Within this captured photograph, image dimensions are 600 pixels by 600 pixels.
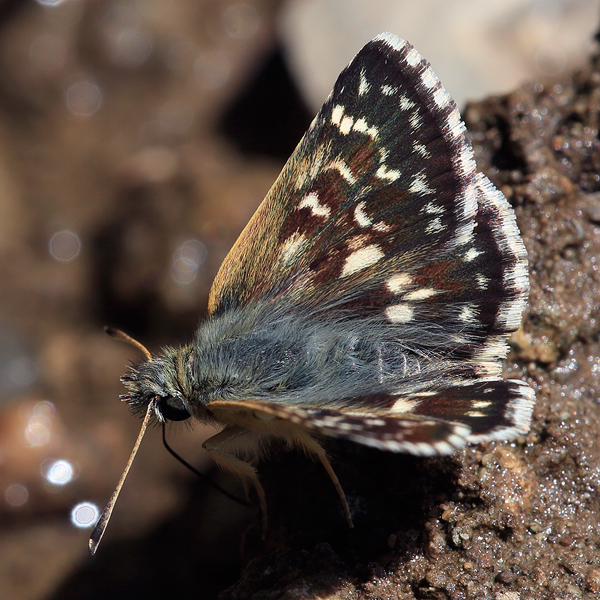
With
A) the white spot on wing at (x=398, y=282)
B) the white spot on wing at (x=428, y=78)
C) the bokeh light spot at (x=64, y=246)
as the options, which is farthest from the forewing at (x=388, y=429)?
the bokeh light spot at (x=64, y=246)

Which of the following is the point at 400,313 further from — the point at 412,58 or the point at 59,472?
the point at 59,472

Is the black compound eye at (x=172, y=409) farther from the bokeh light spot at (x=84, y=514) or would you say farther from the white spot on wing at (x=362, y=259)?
the bokeh light spot at (x=84, y=514)

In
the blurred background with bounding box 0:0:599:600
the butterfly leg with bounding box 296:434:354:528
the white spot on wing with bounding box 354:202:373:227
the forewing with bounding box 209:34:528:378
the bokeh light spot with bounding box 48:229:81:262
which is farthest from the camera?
the bokeh light spot with bounding box 48:229:81:262

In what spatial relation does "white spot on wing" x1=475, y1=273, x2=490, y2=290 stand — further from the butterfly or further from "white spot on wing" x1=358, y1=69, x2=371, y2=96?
"white spot on wing" x1=358, y1=69, x2=371, y2=96

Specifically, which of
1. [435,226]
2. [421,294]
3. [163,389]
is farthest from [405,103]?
[163,389]

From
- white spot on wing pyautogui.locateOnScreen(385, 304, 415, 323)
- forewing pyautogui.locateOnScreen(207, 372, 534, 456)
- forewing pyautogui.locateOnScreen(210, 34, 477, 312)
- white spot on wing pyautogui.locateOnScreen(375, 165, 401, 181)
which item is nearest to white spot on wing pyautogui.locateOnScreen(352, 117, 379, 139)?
forewing pyautogui.locateOnScreen(210, 34, 477, 312)

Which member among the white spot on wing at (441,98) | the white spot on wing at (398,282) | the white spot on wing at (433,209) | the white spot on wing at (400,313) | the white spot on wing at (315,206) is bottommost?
the white spot on wing at (400,313)

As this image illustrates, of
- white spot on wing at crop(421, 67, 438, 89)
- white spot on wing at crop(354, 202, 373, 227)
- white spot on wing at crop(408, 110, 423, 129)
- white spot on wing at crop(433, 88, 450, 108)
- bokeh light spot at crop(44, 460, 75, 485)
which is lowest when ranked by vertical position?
bokeh light spot at crop(44, 460, 75, 485)

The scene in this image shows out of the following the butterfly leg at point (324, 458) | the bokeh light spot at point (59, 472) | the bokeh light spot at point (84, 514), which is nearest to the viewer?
the butterfly leg at point (324, 458)
